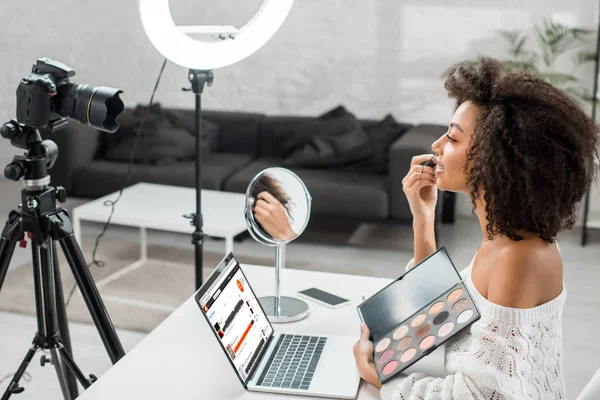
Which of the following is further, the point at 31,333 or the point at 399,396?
the point at 31,333

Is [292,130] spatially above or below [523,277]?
below

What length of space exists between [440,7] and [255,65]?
4.01ft

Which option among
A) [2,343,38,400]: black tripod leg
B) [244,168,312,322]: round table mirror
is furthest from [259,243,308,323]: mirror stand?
[2,343,38,400]: black tripod leg

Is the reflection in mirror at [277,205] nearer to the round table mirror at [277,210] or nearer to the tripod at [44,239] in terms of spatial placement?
the round table mirror at [277,210]

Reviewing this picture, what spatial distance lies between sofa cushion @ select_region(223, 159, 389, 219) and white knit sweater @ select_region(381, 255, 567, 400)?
8.93 feet

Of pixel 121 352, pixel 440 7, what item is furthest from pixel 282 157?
pixel 121 352

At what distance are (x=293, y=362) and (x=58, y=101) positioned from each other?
81 centimetres

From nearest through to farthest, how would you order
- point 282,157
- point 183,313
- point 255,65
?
1. point 183,313
2. point 282,157
3. point 255,65

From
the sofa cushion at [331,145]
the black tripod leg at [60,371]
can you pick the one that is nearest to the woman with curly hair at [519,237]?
the black tripod leg at [60,371]

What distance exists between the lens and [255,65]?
500 cm

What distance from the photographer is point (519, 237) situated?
4.34ft

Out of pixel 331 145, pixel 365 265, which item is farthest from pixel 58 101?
pixel 331 145

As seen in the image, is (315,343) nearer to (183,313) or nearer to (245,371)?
(245,371)

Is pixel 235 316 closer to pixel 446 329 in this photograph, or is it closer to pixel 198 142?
pixel 446 329
